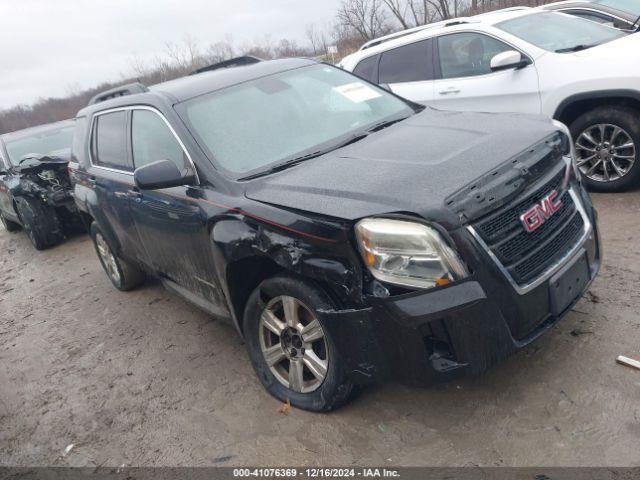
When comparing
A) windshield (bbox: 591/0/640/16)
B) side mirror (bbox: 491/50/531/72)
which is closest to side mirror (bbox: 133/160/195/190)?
side mirror (bbox: 491/50/531/72)

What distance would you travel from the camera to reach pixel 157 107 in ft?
11.6

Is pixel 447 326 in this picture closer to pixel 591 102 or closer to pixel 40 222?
pixel 591 102

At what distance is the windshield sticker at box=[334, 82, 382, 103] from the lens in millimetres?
3789

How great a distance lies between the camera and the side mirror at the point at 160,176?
9.91ft

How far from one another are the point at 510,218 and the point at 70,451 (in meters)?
2.76

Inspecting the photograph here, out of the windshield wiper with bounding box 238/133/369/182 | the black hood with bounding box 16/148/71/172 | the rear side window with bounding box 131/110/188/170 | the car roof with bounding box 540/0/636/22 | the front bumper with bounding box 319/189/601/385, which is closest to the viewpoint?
the front bumper with bounding box 319/189/601/385

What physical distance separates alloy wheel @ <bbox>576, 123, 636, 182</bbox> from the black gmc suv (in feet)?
6.88

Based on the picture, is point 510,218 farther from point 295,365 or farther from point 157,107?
point 157,107

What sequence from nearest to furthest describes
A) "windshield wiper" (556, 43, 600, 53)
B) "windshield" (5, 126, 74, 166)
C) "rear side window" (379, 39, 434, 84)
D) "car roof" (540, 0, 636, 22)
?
"windshield wiper" (556, 43, 600, 53)
"rear side window" (379, 39, 434, 84)
"car roof" (540, 0, 636, 22)
"windshield" (5, 126, 74, 166)

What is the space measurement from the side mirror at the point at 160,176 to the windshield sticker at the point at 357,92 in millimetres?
1362

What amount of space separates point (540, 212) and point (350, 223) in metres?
0.92

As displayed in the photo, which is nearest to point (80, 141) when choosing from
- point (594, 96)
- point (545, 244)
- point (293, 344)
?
point (293, 344)

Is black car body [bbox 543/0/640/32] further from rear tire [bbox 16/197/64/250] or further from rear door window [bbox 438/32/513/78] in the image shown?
rear tire [bbox 16/197/64/250]

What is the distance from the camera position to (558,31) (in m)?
5.50
